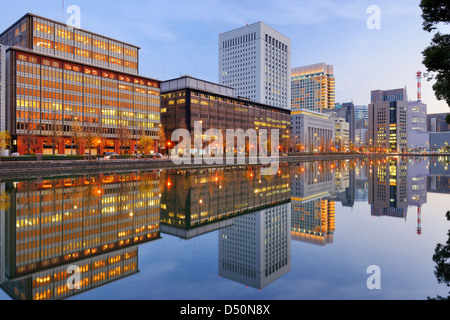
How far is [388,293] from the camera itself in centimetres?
816

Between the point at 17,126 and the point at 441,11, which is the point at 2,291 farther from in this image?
the point at 17,126

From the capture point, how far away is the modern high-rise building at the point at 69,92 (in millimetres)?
76188

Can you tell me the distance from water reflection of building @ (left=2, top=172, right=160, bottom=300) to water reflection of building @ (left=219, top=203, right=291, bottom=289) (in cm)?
372

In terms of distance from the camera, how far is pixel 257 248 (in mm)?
13375

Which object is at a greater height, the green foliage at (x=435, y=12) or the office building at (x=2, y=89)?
the office building at (x=2, y=89)

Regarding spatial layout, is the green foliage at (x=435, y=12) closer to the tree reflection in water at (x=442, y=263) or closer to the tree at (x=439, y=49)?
the tree at (x=439, y=49)

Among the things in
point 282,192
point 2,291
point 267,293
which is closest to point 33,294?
point 2,291

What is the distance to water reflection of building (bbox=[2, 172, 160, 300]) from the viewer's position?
9375 millimetres

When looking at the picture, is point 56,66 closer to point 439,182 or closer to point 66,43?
point 66,43

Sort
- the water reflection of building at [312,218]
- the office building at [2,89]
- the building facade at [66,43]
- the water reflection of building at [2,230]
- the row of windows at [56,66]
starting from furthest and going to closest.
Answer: the building facade at [66,43] < the row of windows at [56,66] < the office building at [2,89] < the water reflection of building at [312,218] < the water reflection of building at [2,230]

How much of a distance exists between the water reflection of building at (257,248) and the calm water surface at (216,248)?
60mm

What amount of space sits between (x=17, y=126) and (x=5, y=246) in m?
78.5

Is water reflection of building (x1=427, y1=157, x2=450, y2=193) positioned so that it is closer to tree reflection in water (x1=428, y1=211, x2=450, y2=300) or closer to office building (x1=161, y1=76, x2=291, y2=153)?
tree reflection in water (x1=428, y1=211, x2=450, y2=300)

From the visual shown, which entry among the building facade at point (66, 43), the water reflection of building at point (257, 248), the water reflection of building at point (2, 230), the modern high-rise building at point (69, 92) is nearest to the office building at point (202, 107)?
the modern high-rise building at point (69, 92)
